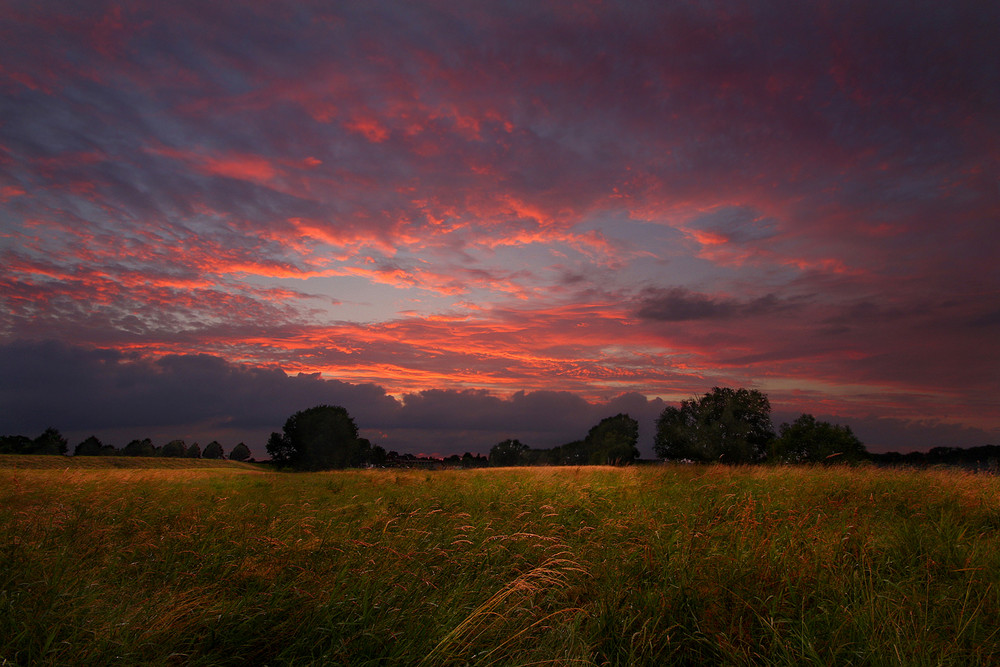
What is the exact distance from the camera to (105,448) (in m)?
90.1

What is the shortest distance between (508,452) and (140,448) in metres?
70.8

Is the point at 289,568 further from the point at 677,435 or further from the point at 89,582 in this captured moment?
the point at 677,435

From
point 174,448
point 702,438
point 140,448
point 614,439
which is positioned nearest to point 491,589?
point 702,438

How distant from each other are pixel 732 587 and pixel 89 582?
5.51 meters

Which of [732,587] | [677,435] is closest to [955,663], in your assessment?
[732,587]

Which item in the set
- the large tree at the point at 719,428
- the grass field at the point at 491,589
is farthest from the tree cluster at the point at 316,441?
the grass field at the point at 491,589

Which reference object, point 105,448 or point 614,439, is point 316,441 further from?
point 105,448

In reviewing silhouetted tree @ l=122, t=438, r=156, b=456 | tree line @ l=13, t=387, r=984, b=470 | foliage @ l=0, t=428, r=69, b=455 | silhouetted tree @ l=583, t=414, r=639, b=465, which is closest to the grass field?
tree line @ l=13, t=387, r=984, b=470

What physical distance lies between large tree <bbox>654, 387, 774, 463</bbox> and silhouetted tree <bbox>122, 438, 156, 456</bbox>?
285ft

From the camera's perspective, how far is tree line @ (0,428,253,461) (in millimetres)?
71125

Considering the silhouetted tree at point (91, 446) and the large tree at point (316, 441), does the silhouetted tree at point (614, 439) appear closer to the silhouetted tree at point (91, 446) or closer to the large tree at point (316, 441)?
the large tree at point (316, 441)

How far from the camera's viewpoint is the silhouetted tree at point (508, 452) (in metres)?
103

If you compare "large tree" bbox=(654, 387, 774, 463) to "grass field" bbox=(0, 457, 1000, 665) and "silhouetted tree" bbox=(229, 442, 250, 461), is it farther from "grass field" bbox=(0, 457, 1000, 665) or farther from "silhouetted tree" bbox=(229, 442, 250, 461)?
"silhouetted tree" bbox=(229, 442, 250, 461)

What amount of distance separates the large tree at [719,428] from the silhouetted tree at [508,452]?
52.7 m
